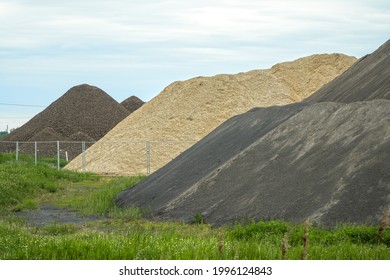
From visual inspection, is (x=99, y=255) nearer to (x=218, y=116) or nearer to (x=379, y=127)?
(x=379, y=127)

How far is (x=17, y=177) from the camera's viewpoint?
2358cm

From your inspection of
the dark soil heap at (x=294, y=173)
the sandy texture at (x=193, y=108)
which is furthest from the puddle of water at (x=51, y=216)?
the sandy texture at (x=193, y=108)

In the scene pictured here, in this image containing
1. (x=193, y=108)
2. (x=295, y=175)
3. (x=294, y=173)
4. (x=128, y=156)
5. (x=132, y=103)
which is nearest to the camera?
(x=295, y=175)

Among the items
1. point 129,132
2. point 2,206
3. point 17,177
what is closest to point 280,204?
point 2,206

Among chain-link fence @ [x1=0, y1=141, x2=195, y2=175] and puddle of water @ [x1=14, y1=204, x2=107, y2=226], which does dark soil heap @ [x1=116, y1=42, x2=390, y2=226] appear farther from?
chain-link fence @ [x1=0, y1=141, x2=195, y2=175]

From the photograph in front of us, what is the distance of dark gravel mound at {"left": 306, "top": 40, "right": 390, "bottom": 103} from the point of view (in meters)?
19.1

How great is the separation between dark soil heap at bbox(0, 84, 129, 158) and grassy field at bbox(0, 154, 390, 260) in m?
41.1

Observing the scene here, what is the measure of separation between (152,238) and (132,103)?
7242 cm

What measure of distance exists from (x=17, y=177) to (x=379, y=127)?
44.0 feet

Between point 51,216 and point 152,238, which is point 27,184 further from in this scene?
point 152,238

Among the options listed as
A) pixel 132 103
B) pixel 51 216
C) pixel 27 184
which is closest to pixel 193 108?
pixel 27 184

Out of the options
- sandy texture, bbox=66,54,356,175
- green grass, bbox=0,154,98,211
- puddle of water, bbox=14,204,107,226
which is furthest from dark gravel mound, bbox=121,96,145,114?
puddle of water, bbox=14,204,107,226

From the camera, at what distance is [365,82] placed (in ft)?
68.4

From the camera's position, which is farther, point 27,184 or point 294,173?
point 27,184
